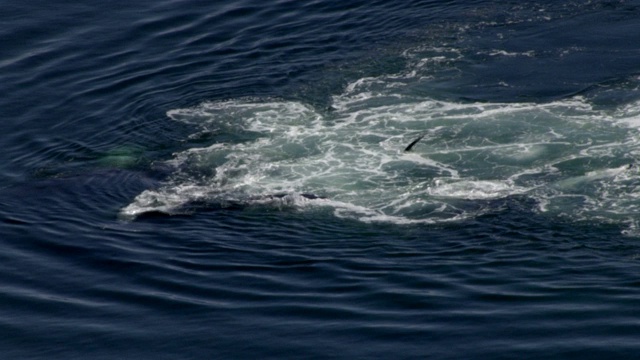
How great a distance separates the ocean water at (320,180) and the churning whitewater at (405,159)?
109 millimetres

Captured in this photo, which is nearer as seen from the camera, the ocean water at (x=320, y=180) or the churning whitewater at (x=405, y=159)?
the ocean water at (x=320, y=180)

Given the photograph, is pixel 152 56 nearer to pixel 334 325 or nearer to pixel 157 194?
pixel 157 194

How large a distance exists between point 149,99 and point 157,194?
932 centimetres

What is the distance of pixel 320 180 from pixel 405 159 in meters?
3.41

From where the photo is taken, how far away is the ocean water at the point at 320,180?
111ft

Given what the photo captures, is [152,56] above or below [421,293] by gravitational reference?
above

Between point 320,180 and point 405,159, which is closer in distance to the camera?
point 320,180

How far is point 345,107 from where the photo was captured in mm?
48844

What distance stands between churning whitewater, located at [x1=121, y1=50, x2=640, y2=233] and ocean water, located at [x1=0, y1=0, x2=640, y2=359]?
109 mm

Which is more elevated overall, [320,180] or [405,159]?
[320,180]

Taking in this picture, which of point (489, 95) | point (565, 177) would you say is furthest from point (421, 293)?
point (489, 95)

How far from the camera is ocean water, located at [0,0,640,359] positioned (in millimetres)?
33969

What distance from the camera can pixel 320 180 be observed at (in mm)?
43531

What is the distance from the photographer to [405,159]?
4431 cm
